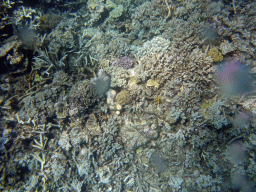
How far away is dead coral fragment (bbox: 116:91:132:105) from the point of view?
4.07 m

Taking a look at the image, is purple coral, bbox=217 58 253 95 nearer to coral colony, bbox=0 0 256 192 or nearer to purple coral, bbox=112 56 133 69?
coral colony, bbox=0 0 256 192

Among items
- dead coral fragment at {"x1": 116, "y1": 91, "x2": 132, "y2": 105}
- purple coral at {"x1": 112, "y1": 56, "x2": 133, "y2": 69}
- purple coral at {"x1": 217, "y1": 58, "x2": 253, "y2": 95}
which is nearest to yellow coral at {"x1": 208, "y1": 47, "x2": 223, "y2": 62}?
purple coral at {"x1": 217, "y1": 58, "x2": 253, "y2": 95}

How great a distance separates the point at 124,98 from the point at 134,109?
0.44 m

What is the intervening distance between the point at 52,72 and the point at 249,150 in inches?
246

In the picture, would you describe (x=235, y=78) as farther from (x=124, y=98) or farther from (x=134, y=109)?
(x=124, y=98)

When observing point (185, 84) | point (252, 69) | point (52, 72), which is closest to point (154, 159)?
point (185, 84)

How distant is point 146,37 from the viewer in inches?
219

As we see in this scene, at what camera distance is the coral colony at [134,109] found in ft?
12.8

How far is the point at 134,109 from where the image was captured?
162 inches

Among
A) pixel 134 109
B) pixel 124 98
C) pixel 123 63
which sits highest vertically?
pixel 123 63

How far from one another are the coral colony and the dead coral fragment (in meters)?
0.04

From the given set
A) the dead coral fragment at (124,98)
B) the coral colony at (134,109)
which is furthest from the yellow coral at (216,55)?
the dead coral fragment at (124,98)

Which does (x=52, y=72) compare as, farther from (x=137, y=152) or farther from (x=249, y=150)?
(x=249, y=150)

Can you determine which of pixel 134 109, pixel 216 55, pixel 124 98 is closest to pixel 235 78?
pixel 216 55
